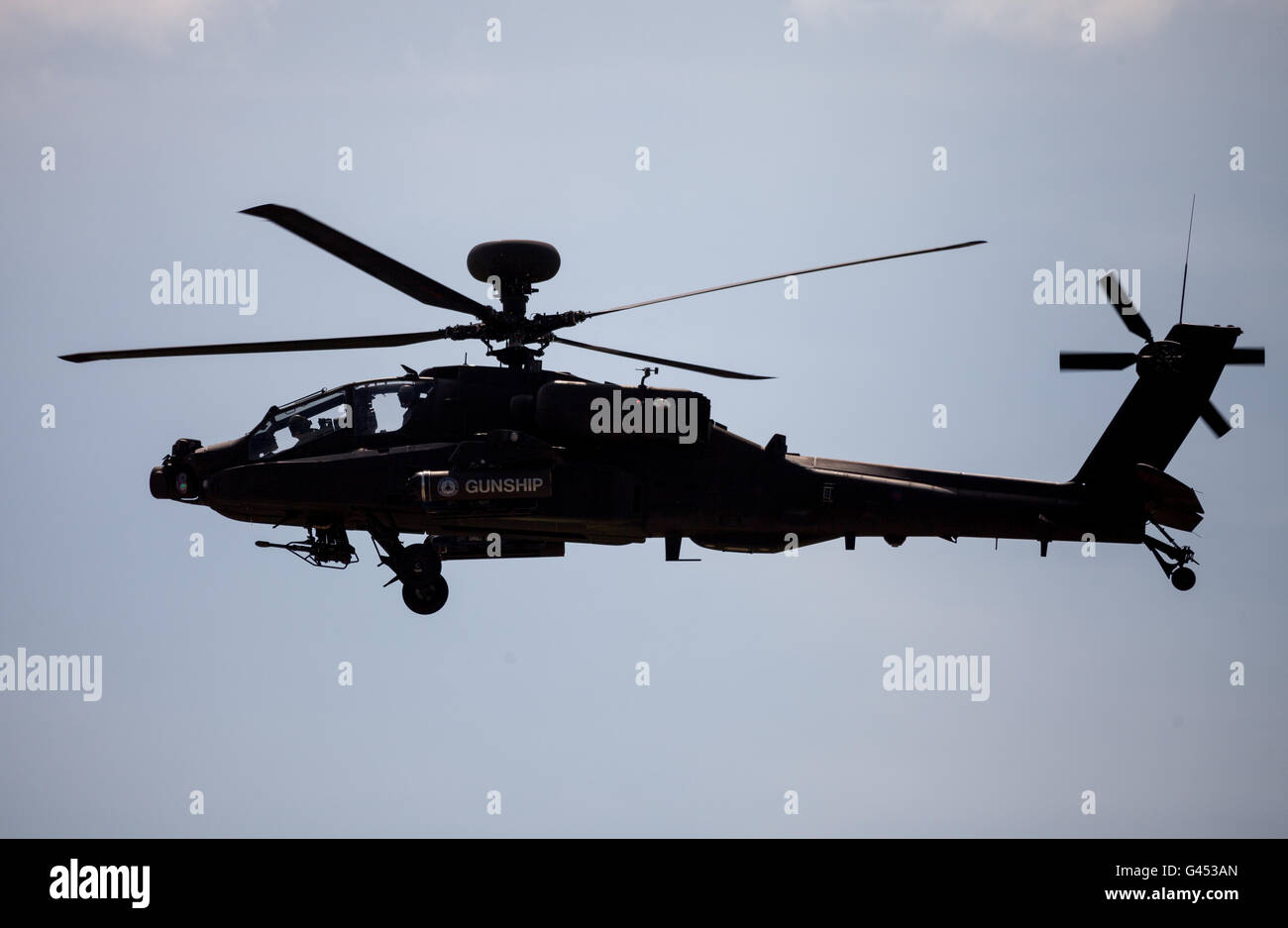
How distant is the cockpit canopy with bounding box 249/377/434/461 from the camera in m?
27.9

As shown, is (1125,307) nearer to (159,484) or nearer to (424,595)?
(424,595)

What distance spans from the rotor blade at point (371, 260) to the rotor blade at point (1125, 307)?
11397 mm

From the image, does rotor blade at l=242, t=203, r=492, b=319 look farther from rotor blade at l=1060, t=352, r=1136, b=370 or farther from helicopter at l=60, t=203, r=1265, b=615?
rotor blade at l=1060, t=352, r=1136, b=370

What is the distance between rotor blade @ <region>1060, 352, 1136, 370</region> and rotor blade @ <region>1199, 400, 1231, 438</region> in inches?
73.6

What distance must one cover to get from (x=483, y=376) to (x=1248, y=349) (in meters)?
14.4

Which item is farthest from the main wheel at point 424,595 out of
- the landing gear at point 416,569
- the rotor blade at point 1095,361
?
the rotor blade at point 1095,361

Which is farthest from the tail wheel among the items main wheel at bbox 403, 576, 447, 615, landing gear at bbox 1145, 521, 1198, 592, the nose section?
the nose section

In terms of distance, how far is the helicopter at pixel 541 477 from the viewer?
2711cm

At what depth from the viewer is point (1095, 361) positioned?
2978 centimetres

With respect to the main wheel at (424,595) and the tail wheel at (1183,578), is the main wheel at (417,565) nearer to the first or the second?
the main wheel at (424,595)

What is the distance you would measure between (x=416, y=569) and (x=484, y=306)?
187 inches
